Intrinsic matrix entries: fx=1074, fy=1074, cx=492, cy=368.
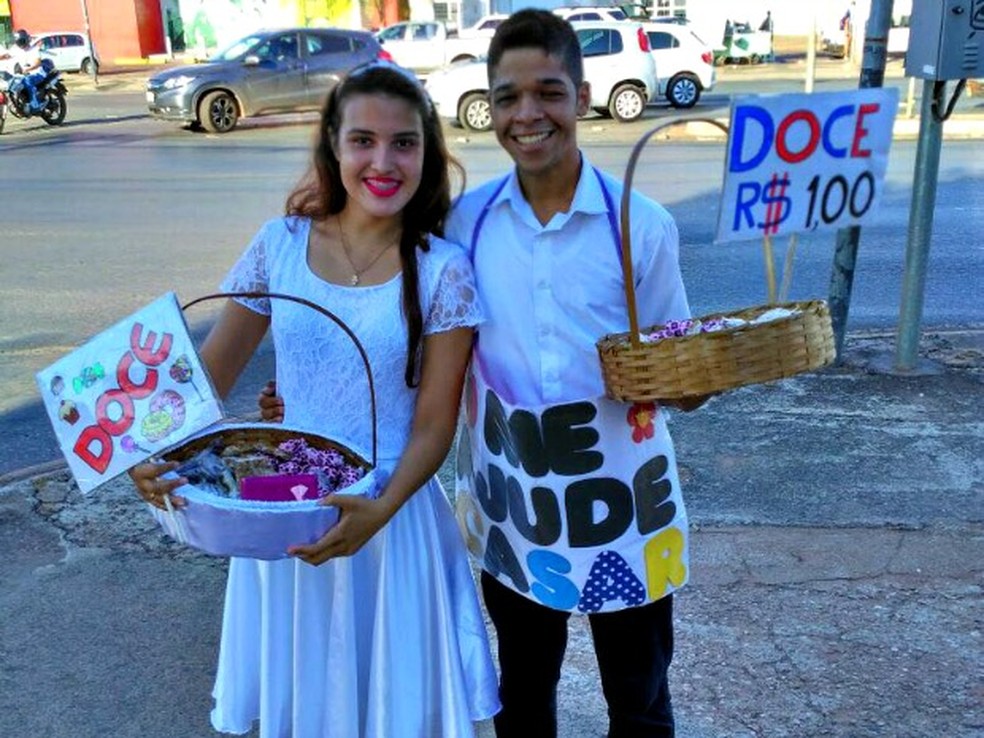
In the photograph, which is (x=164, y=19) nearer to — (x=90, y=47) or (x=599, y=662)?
(x=90, y=47)

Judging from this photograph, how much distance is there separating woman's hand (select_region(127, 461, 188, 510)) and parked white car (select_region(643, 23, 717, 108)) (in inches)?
718

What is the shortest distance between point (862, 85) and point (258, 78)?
44.9 ft

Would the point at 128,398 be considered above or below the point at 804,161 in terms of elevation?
below

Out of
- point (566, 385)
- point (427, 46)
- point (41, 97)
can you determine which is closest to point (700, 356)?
point (566, 385)

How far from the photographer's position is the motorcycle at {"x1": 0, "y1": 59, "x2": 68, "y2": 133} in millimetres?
17797

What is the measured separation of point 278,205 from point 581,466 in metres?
8.56

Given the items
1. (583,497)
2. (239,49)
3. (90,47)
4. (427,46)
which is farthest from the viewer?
(90,47)

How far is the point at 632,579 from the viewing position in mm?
2139

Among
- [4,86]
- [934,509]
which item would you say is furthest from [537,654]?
[4,86]

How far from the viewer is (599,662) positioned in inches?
89.1

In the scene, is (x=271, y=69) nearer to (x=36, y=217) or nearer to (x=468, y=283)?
(x=36, y=217)

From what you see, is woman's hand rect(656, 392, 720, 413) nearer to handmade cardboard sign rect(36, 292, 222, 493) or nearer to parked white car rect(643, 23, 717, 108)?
handmade cardboard sign rect(36, 292, 222, 493)

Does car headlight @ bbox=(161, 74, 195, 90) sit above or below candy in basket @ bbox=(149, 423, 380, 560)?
below

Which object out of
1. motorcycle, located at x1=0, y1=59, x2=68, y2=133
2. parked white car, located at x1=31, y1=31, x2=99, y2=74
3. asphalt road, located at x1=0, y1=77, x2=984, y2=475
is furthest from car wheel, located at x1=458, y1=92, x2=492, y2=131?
parked white car, located at x1=31, y1=31, x2=99, y2=74
